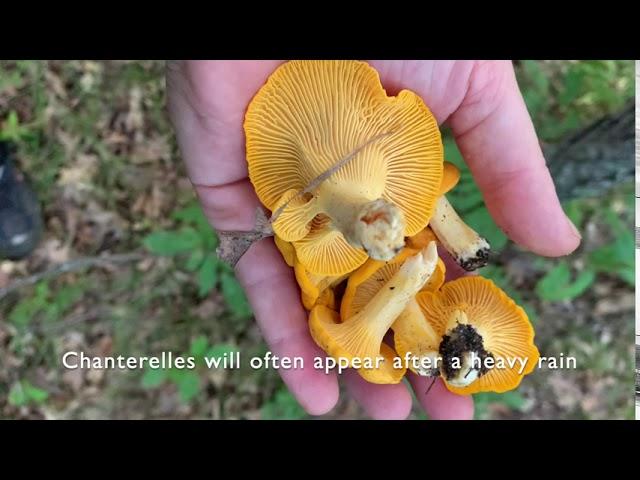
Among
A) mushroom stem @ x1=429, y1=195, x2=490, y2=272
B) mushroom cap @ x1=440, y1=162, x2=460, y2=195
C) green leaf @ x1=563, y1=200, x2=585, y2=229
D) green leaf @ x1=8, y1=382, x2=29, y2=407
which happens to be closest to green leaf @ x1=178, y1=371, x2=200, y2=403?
green leaf @ x1=8, y1=382, x2=29, y2=407

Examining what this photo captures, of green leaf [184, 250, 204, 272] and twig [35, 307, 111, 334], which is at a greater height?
green leaf [184, 250, 204, 272]

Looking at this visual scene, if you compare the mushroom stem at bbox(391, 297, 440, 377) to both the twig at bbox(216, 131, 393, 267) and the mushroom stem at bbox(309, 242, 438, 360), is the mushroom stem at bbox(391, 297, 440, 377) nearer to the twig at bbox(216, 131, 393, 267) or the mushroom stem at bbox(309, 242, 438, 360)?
the mushroom stem at bbox(309, 242, 438, 360)

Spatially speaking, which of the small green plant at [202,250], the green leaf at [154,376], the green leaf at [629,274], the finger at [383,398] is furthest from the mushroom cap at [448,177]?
the green leaf at [154,376]

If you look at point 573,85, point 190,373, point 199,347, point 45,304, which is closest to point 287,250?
point 199,347

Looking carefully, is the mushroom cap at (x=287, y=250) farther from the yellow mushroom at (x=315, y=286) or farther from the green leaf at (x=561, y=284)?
the green leaf at (x=561, y=284)
